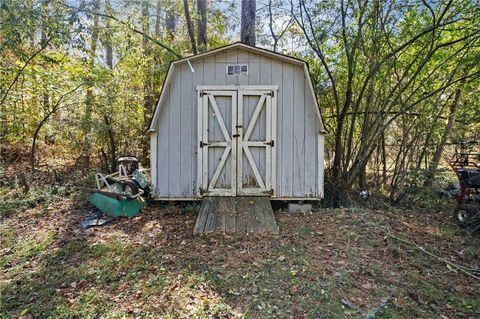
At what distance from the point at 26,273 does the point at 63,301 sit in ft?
3.10

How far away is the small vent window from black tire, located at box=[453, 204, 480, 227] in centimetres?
451

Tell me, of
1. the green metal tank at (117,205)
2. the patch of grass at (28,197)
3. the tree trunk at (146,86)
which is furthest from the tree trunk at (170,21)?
the green metal tank at (117,205)

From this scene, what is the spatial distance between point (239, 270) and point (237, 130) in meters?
2.65

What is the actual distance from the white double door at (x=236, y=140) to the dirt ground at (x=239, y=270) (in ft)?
2.85

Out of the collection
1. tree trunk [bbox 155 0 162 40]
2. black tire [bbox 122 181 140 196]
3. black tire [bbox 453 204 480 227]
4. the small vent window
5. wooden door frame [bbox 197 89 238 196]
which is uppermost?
tree trunk [bbox 155 0 162 40]

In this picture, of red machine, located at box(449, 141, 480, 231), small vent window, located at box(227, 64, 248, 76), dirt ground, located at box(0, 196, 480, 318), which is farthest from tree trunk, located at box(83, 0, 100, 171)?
red machine, located at box(449, 141, 480, 231)

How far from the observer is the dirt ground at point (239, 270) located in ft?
8.48

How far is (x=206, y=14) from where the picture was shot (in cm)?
836

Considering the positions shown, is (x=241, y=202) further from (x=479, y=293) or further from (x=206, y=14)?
(x=206, y=14)

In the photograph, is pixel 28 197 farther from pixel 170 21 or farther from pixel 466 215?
pixel 466 215

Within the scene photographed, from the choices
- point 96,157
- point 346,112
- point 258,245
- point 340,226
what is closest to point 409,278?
point 340,226

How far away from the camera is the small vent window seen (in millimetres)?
5094

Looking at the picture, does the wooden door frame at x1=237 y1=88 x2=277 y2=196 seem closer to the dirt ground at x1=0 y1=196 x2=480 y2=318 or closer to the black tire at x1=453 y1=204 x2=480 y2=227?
the dirt ground at x1=0 y1=196 x2=480 y2=318

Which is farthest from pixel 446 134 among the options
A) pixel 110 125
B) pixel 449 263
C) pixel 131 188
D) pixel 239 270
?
pixel 110 125
